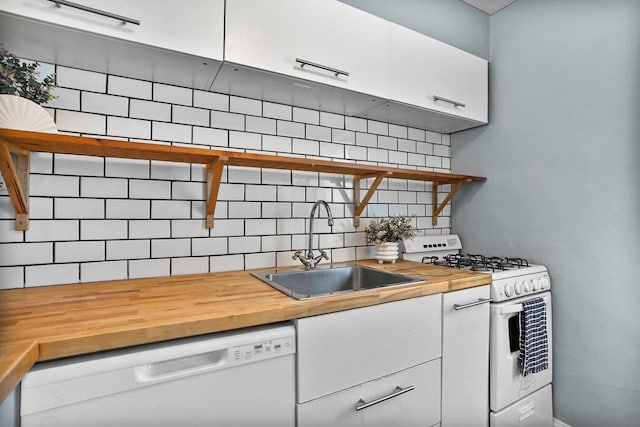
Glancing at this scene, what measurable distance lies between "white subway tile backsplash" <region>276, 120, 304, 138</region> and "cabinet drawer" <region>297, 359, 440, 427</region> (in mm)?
1299

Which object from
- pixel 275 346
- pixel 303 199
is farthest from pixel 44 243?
pixel 303 199

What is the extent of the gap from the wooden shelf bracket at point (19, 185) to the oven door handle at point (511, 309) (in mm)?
2096

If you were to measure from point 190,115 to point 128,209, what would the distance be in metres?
0.52

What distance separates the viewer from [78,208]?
1.38m

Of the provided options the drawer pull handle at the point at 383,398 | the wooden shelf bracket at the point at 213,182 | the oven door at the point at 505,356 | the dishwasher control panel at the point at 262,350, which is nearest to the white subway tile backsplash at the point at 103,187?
the wooden shelf bracket at the point at 213,182

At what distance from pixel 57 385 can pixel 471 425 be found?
5.47 feet

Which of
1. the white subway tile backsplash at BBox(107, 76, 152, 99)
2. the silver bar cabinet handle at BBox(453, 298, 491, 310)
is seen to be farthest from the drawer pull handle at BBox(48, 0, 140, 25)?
the silver bar cabinet handle at BBox(453, 298, 491, 310)

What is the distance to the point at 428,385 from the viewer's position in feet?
4.62

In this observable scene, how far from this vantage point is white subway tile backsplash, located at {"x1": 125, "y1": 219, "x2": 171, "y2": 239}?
148 cm

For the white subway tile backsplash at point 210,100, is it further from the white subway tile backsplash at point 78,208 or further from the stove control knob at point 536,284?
the stove control knob at point 536,284

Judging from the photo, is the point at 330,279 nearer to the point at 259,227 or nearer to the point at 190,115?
the point at 259,227

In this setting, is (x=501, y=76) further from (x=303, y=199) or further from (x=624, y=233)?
(x=303, y=199)

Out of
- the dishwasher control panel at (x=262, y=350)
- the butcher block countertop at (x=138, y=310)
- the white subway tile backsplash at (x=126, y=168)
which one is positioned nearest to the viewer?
the butcher block countertop at (x=138, y=310)

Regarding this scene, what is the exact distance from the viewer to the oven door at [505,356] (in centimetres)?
163
